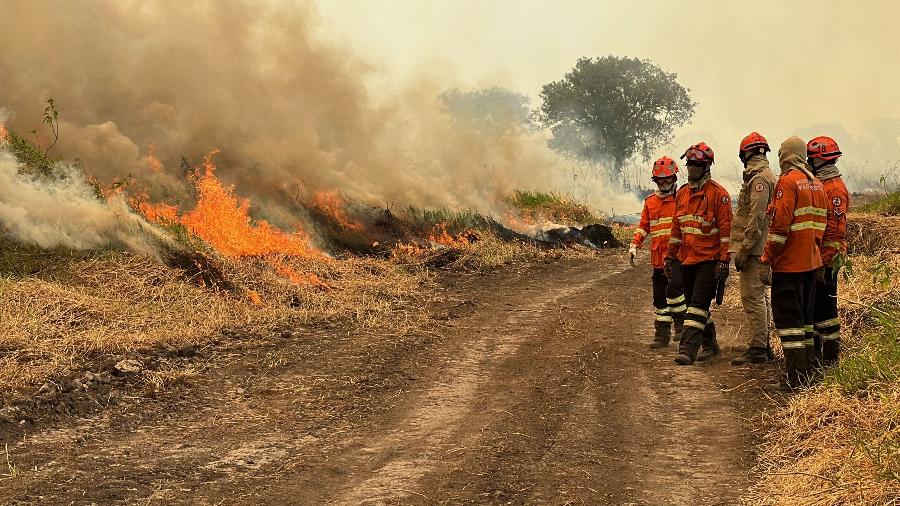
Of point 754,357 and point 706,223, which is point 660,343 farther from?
point 706,223

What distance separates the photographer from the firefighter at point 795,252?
6.90 meters

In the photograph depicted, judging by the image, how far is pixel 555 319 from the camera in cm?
1130

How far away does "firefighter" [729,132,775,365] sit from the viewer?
25.5ft

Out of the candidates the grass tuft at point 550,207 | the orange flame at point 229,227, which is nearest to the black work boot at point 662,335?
the orange flame at point 229,227

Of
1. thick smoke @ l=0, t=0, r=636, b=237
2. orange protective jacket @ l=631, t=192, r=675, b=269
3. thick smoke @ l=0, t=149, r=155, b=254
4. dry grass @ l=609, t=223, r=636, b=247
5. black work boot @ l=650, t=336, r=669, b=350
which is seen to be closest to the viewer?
black work boot @ l=650, t=336, r=669, b=350

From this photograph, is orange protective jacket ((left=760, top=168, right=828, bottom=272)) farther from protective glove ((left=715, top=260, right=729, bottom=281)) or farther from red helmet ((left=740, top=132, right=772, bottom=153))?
protective glove ((left=715, top=260, right=729, bottom=281))

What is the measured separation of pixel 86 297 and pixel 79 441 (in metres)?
3.81

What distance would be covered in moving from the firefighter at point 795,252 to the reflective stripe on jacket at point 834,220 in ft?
1.00

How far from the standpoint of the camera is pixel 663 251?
941cm

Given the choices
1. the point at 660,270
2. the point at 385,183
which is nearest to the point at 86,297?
the point at 660,270

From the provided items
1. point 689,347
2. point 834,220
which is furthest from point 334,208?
point 834,220

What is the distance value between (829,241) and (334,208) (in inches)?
432

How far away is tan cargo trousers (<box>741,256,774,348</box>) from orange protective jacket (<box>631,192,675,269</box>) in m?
1.24

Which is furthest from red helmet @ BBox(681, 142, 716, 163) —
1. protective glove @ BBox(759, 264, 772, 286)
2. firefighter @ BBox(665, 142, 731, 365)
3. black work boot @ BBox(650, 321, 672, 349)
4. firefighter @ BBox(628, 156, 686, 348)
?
black work boot @ BBox(650, 321, 672, 349)
